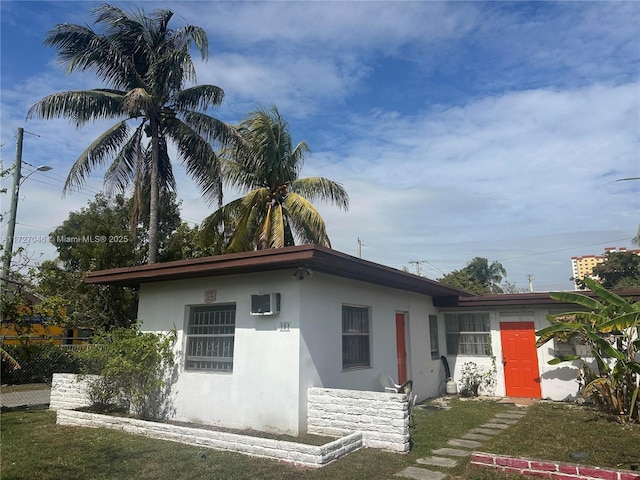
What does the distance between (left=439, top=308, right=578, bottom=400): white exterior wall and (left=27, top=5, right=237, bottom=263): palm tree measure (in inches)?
353

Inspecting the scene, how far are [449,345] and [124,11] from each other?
46.1 feet

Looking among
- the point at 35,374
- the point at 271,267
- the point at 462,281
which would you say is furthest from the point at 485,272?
the point at 271,267

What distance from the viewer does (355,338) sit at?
9227 mm

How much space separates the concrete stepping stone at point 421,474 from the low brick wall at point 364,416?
29.1 inches

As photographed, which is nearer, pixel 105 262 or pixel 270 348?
pixel 270 348

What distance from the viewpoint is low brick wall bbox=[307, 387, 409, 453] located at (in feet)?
21.3

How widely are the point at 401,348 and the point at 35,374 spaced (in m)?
13.5

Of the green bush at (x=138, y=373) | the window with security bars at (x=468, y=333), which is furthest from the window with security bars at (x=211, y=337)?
the window with security bars at (x=468, y=333)

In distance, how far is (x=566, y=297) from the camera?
984cm

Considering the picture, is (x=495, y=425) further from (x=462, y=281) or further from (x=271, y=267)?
(x=462, y=281)

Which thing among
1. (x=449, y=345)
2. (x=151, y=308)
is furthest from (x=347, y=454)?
(x=449, y=345)

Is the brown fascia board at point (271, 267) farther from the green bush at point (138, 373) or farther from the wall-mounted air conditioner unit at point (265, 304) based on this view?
the green bush at point (138, 373)

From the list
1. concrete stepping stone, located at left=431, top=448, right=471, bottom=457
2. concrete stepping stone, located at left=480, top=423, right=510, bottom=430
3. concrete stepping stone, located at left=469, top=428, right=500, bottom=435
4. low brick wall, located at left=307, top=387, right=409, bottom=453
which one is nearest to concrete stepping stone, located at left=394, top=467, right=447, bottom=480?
low brick wall, located at left=307, top=387, right=409, bottom=453

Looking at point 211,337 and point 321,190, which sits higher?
point 321,190
